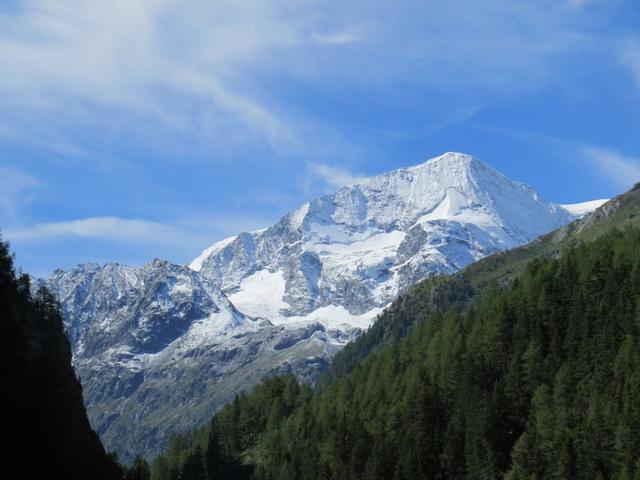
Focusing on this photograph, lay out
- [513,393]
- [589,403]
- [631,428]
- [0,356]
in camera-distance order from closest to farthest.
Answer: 1. [0,356]
2. [631,428]
3. [589,403]
4. [513,393]

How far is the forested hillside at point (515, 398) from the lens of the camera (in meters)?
133

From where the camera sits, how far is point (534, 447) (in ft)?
445

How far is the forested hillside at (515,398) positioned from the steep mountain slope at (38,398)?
4854 centimetres

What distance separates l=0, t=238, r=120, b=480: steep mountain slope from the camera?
334 ft

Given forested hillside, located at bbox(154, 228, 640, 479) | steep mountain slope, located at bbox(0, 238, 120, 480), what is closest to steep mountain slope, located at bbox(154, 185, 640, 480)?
forested hillside, located at bbox(154, 228, 640, 479)

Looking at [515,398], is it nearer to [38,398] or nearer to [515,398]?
[515,398]

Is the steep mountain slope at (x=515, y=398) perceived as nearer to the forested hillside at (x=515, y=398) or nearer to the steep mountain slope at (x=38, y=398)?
the forested hillside at (x=515, y=398)

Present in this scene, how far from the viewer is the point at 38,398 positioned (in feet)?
368

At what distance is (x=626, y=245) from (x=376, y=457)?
72772 mm

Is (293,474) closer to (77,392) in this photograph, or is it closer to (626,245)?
(77,392)

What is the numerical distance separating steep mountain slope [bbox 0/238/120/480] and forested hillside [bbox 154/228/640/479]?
48.5 meters

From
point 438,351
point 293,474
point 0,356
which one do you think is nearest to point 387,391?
point 438,351

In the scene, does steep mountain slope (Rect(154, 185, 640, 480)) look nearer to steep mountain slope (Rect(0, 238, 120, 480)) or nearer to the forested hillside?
the forested hillside

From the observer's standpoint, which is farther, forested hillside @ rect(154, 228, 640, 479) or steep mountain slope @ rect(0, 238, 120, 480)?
forested hillside @ rect(154, 228, 640, 479)
